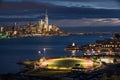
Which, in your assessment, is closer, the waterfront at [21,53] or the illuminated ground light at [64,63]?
the illuminated ground light at [64,63]

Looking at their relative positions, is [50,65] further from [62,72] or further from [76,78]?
[76,78]

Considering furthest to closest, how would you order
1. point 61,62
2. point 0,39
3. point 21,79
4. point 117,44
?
point 0,39 < point 117,44 < point 61,62 < point 21,79

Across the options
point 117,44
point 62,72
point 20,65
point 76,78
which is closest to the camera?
point 76,78

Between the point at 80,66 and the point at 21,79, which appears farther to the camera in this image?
the point at 80,66

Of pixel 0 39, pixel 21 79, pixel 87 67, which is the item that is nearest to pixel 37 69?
pixel 87 67

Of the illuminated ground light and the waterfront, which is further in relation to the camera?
the waterfront

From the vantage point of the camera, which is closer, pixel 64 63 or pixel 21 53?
pixel 64 63

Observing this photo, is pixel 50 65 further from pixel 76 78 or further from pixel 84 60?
pixel 76 78

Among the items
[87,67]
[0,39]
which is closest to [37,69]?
[87,67]
